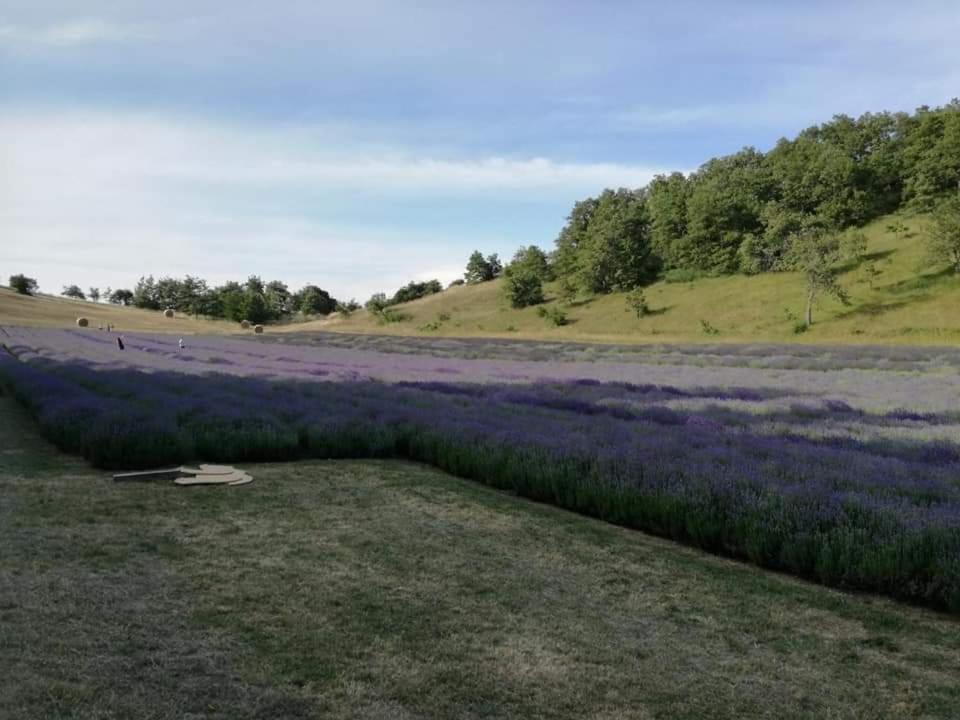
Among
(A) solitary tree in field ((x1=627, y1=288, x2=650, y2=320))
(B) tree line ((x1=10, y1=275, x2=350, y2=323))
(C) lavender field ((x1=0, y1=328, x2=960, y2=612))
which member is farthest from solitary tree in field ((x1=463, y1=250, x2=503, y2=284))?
(C) lavender field ((x1=0, y1=328, x2=960, y2=612))

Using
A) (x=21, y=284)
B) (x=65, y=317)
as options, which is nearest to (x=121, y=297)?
(x=21, y=284)

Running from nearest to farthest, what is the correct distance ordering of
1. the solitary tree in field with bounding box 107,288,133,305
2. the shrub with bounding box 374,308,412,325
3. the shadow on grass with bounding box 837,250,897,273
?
the shadow on grass with bounding box 837,250,897,273, the shrub with bounding box 374,308,412,325, the solitary tree in field with bounding box 107,288,133,305

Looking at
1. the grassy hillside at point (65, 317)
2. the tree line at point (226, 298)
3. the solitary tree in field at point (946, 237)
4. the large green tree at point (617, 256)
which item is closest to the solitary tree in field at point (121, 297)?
the tree line at point (226, 298)

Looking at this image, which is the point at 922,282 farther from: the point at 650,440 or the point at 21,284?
the point at 21,284

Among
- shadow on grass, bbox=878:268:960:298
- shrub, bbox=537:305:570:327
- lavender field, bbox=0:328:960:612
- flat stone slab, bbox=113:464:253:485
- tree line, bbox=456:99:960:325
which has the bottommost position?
flat stone slab, bbox=113:464:253:485

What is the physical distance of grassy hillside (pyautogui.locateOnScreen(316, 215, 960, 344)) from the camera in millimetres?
50719

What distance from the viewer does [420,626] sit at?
422 cm

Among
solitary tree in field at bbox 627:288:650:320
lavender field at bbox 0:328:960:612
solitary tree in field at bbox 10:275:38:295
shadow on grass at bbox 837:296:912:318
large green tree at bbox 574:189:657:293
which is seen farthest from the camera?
solitary tree in field at bbox 10:275:38:295

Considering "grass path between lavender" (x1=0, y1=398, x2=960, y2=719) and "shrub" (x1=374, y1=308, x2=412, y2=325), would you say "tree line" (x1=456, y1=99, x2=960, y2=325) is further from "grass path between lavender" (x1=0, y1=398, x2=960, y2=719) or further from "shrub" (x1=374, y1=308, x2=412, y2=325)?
"grass path between lavender" (x1=0, y1=398, x2=960, y2=719)

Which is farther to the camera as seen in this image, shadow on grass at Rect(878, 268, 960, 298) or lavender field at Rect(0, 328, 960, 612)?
shadow on grass at Rect(878, 268, 960, 298)

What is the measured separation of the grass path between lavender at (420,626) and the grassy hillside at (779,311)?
43519mm

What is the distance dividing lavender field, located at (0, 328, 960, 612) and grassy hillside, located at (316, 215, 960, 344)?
33.7 m

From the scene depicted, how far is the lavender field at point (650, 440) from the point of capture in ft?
18.4

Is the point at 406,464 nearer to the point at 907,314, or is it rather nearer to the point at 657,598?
the point at 657,598
